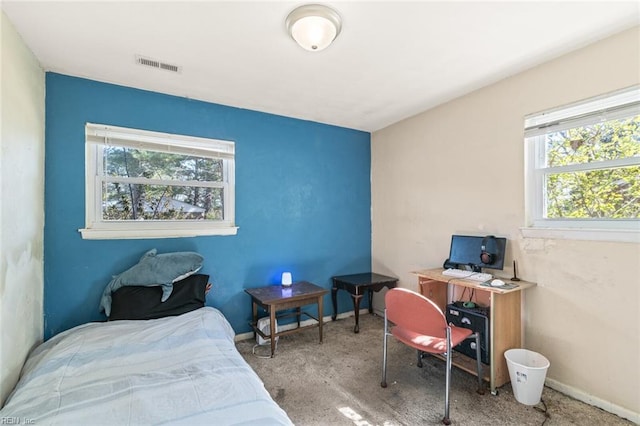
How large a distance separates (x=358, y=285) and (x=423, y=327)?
4.41ft

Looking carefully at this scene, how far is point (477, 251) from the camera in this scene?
259cm

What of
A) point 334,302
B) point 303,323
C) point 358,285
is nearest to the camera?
point 358,285

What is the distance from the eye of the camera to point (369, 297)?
12.7 feet

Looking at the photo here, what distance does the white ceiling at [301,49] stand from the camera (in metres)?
1.63

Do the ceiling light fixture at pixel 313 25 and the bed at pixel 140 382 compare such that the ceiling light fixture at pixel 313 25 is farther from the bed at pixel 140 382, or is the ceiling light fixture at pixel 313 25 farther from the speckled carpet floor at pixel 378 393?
the speckled carpet floor at pixel 378 393

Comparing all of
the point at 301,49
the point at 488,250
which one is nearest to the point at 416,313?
the point at 488,250

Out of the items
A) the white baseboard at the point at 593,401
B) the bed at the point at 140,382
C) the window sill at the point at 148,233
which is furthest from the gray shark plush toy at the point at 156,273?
the white baseboard at the point at 593,401

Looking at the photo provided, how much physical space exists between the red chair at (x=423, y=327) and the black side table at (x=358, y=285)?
1.06m

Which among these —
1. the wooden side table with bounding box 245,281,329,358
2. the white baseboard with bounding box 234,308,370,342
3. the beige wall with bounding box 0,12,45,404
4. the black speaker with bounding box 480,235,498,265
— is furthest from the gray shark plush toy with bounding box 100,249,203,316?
the black speaker with bounding box 480,235,498,265

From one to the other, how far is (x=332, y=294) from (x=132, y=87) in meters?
3.00

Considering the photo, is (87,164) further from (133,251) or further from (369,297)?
(369,297)

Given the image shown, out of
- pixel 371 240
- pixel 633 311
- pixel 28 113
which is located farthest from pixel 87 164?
pixel 633 311

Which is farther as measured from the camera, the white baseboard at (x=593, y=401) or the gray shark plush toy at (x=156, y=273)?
the gray shark plush toy at (x=156, y=273)

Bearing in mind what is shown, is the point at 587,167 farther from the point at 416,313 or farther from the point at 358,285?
the point at 358,285
